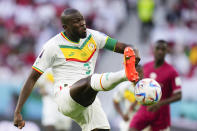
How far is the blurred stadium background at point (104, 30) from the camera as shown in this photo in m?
14.1

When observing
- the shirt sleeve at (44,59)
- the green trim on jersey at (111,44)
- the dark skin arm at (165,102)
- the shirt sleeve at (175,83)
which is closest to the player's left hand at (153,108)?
the dark skin arm at (165,102)

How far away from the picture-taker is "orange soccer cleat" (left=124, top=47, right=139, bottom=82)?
542 cm

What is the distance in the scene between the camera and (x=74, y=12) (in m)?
6.45

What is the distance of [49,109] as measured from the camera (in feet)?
33.8

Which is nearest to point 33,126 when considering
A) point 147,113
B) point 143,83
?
point 147,113

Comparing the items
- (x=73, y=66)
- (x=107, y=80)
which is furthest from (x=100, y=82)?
(x=73, y=66)

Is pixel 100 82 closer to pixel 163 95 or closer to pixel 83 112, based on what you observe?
pixel 83 112

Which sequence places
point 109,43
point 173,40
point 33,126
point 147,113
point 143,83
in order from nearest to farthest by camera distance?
point 143,83 → point 109,43 → point 147,113 → point 33,126 → point 173,40

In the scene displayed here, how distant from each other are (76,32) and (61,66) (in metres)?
0.53

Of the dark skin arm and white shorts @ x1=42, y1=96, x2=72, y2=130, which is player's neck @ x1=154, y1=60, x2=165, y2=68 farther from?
white shorts @ x1=42, y1=96, x2=72, y2=130

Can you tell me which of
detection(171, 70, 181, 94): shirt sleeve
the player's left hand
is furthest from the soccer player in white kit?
detection(171, 70, 181, 94): shirt sleeve

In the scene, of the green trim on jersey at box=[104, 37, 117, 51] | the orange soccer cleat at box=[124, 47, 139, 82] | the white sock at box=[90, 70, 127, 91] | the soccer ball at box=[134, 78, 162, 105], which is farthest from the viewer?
the green trim on jersey at box=[104, 37, 117, 51]

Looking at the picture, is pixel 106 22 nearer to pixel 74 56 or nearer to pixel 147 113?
pixel 147 113

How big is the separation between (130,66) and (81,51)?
4.28ft
